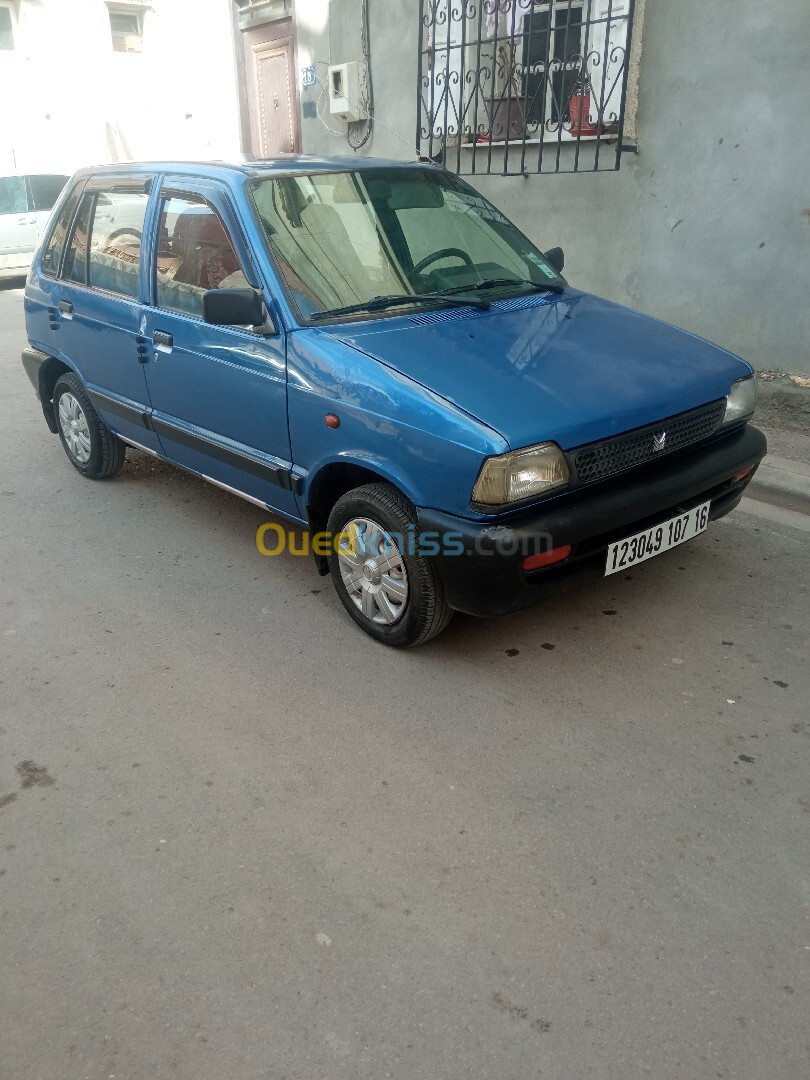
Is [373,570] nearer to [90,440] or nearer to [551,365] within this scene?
[551,365]

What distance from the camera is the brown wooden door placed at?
31.8 feet

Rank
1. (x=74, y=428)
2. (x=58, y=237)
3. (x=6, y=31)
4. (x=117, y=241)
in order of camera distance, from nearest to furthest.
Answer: (x=117, y=241) < (x=58, y=237) < (x=74, y=428) < (x=6, y=31)

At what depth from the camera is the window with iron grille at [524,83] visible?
610cm

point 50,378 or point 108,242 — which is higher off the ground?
point 108,242

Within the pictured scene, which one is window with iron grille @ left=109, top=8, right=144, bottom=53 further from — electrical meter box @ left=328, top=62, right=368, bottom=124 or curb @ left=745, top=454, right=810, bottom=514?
curb @ left=745, top=454, right=810, bottom=514

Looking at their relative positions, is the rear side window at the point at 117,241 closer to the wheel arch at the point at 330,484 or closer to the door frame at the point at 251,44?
the wheel arch at the point at 330,484

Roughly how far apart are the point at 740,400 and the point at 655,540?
766mm

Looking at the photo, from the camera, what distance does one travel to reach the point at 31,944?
2182mm

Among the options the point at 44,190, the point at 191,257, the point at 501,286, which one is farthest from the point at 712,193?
the point at 44,190

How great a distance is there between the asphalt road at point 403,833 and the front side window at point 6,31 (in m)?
19.2

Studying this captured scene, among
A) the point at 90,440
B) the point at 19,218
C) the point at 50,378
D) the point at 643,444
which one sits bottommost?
the point at 90,440

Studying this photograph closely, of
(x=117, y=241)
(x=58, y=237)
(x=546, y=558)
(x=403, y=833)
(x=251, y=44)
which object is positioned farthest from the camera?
(x=251, y=44)

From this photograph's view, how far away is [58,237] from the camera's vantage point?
16.2ft

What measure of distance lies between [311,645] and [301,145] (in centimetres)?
779
